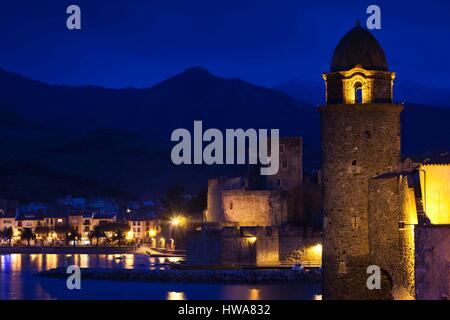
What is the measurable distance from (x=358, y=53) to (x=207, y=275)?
21.0m

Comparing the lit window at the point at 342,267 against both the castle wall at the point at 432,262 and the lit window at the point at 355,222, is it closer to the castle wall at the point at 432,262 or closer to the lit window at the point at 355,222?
the lit window at the point at 355,222

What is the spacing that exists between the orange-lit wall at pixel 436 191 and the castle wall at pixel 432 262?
1133mm

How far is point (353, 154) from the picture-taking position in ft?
94.1

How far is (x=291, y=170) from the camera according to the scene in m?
52.5

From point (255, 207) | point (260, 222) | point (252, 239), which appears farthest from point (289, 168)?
point (252, 239)

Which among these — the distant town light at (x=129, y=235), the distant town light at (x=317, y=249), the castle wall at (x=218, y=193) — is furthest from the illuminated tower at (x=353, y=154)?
the distant town light at (x=129, y=235)

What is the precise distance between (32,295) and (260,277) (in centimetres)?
967

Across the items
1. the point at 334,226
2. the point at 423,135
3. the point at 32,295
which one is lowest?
the point at 32,295

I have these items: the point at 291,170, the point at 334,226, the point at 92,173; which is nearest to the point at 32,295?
the point at 291,170

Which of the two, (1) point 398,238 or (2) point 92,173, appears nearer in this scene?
(1) point 398,238

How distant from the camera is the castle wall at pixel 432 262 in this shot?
79.2ft

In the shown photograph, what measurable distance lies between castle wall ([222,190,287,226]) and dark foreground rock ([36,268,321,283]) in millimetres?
4280

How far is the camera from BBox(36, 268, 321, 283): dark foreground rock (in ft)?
149
